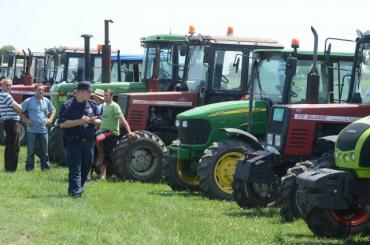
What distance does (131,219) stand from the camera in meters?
10.9

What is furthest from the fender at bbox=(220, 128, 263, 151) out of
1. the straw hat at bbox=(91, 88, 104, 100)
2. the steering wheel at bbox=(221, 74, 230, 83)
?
the straw hat at bbox=(91, 88, 104, 100)

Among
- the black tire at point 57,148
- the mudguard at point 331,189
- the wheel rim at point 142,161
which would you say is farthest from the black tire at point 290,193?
the black tire at point 57,148

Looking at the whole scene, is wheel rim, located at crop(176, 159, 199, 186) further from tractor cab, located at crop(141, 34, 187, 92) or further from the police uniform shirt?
tractor cab, located at crop(141, 34, 187, 92)

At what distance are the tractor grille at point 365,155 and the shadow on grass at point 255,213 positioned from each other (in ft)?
9.80

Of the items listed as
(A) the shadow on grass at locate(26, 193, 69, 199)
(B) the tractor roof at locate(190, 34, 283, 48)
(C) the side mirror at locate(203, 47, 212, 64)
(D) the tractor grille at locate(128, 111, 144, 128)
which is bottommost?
(A) the shadow on grass at locate(26, 193, 69, 199)

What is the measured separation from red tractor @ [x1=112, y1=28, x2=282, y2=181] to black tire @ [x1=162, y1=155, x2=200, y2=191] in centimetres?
130

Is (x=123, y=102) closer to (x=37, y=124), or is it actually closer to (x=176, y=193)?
(x=37, y=124)

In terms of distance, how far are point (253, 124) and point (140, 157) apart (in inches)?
119

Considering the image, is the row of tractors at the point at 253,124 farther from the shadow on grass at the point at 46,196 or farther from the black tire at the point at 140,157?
the shadow on grass at the point at 46,196

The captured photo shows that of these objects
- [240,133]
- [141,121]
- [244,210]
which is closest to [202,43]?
[141,121]

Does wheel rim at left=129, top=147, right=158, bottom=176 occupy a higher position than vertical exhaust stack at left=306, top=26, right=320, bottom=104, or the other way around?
vertical exhaust stack at left=306, top=26, right=320, bottom=104

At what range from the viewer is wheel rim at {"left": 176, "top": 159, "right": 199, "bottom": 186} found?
15.0m

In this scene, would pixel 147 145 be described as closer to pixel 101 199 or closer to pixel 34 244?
pixel 101 199

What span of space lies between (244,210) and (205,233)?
2523 millimetres
